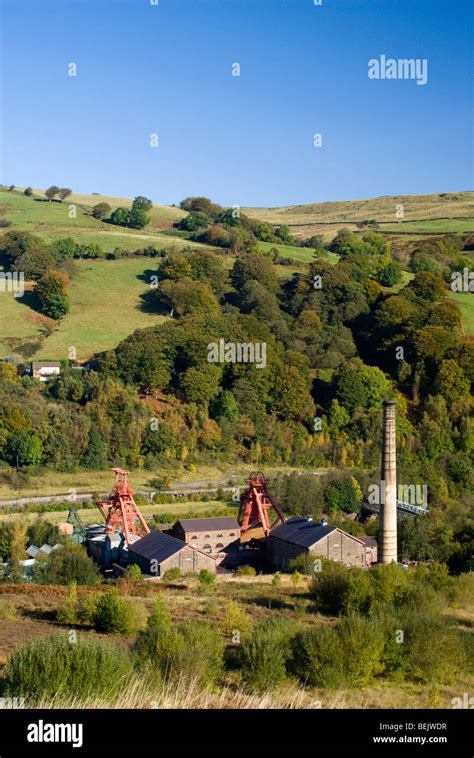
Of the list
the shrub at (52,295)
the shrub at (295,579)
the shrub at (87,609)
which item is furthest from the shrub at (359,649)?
the shrub at (52,295)

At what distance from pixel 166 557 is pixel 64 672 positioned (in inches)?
913

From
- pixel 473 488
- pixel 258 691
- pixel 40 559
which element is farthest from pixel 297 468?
pixel 258 691

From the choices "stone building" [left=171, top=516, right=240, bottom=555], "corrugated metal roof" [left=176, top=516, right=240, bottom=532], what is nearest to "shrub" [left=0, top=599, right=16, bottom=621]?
"stone building" [left=171, top=516, right=240, bottom=555]

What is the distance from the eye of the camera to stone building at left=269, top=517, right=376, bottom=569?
139 ft

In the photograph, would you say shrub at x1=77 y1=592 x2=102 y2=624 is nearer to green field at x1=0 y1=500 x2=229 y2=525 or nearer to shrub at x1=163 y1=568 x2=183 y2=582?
shrub at x1=163 y1=568 x2=183 y2=582

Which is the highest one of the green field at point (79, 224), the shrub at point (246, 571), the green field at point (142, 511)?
the green field at point (79, 224)

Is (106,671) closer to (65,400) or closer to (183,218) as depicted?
(65,400)

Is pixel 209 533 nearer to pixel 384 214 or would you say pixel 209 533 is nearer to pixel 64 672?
pixel 64 672

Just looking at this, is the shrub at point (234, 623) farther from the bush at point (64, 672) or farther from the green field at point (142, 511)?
the green field at point (142, 511)

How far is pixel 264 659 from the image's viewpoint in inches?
859

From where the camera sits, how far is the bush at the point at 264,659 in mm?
21422

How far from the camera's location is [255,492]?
48.2m

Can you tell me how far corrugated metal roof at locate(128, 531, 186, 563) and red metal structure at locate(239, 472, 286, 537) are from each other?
5.65 metres

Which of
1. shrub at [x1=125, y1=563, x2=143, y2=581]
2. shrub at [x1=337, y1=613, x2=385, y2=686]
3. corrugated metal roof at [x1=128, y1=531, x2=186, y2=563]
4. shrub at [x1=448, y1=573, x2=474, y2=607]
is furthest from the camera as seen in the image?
corrugated metal roof at [x1=128, y1=531, x2=186, y2=563]
